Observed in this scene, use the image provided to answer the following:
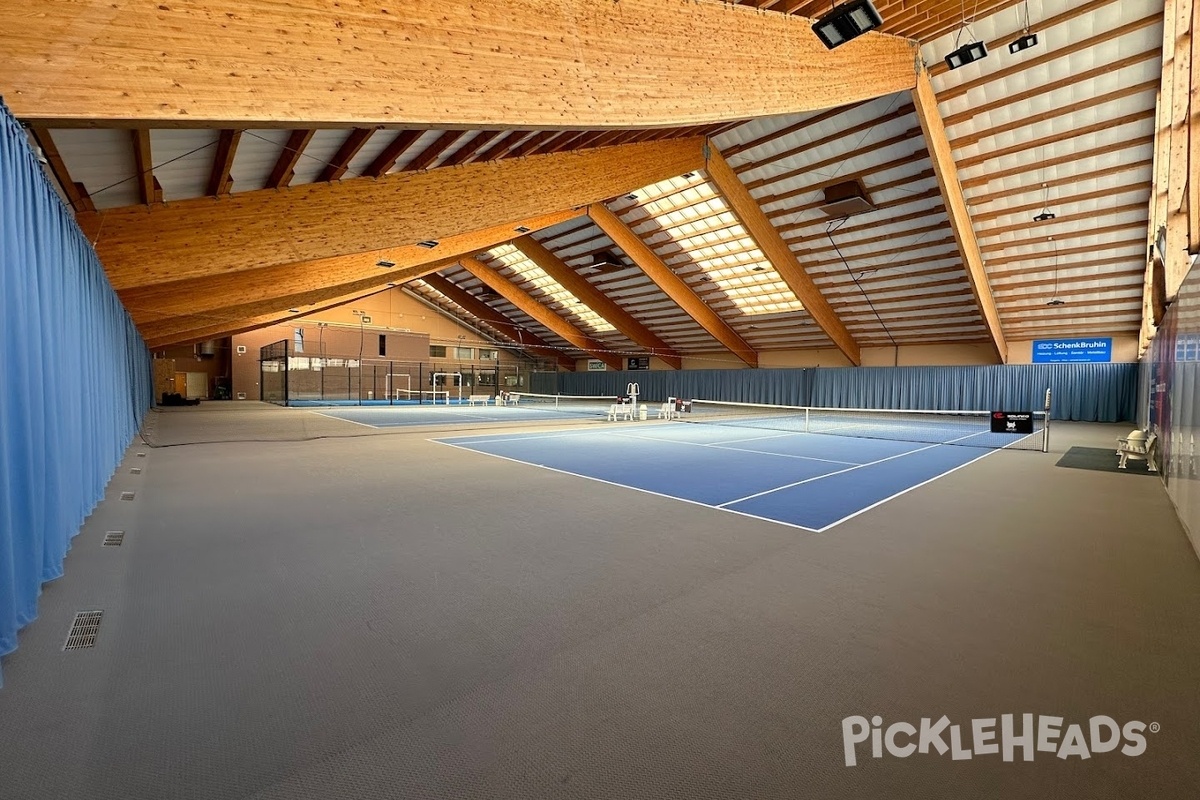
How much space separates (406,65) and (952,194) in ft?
55.0

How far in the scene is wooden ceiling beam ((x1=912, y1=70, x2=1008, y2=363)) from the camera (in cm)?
1370

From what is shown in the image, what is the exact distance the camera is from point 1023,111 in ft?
46.3

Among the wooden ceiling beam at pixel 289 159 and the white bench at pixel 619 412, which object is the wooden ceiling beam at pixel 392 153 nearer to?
the wooden ceiling beam at pixel 289 159

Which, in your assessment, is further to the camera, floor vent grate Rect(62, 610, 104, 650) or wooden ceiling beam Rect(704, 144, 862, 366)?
wooden ceiling beam Rect(704, 144, 862, 366)

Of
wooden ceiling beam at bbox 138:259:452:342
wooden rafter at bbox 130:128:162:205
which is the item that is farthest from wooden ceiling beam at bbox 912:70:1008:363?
wooden ceiling beam at bbox 138:259:452:342

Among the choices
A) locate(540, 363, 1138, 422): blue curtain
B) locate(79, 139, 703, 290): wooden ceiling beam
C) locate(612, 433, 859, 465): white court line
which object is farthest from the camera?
locate(540, 363, 1138, 422): blue curtain

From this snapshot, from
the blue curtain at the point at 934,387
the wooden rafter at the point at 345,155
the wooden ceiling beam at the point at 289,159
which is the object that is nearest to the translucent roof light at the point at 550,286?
the blue curtain at the point at 934,387

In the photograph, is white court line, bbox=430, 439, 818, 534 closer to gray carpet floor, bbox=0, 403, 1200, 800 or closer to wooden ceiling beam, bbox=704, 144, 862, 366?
gray carpet floor, bbox=0, 403, 1200, 800

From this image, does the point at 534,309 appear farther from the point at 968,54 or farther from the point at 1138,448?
the point at 1138,448

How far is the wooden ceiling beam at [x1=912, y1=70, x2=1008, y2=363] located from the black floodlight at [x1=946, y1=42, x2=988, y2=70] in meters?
3.52

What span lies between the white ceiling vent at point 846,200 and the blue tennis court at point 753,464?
824 cm

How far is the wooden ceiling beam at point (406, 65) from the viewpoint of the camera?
3.52 metres

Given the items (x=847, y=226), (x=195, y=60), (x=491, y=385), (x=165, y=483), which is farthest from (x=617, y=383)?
(x=195, y=60)

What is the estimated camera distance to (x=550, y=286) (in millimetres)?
33844
